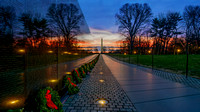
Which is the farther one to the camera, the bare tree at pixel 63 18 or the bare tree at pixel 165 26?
the bare tree at pixel 165 26

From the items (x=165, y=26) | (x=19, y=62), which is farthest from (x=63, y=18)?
(x=165, y=26)

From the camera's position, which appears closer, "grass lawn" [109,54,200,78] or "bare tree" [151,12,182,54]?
"grass lawn" [109,54,200,78]

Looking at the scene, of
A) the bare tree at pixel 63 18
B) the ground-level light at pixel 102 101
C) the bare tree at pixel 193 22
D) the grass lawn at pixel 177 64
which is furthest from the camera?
the bare tree at pixel 193 22

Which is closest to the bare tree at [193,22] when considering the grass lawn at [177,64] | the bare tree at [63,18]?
the grass lawn at [177,64]

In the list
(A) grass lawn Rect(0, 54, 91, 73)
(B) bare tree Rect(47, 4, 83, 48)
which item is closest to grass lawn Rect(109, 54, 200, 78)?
(B) bare tree Rect(47, 4, 83, 48)

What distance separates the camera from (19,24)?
1763 millimetres

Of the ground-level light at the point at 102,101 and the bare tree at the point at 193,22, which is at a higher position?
the bare tree at the point at 193,22

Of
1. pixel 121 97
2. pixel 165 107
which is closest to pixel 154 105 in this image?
pixel 165 107

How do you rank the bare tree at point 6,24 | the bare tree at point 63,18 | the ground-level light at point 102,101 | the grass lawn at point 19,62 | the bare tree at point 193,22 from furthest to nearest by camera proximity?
the bare tree at point 193,22, the bare tree at point 63,18, the ground-level light at point 102,101, the grass lawn at point 19,62, the bare tree at point 6,24

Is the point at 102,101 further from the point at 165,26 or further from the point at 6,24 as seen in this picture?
the point at 165,26

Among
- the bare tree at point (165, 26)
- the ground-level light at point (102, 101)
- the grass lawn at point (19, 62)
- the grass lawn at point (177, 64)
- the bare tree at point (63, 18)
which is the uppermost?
the bare tree at point (165, 26)

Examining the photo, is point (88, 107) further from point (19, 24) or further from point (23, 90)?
point (19, 24)

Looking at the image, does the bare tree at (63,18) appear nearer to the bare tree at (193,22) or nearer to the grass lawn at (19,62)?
the grass lawn at (19,62)

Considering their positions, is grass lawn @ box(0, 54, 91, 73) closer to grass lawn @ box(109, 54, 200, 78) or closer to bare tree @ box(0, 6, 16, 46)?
bare tree @ box(0, 6, 16, 46)
